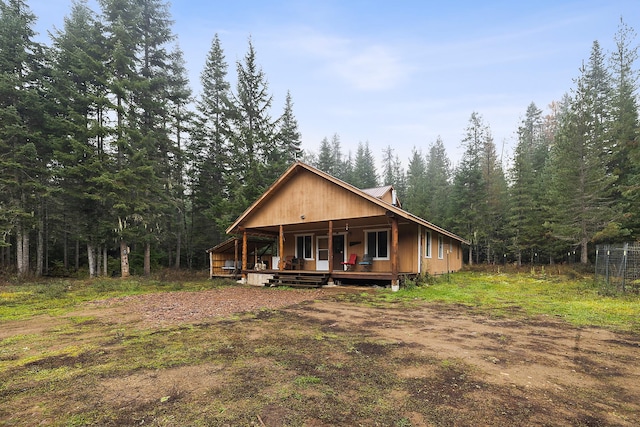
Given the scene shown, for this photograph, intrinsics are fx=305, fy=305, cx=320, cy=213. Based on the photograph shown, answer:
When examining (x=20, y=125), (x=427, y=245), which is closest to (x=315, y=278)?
(x=427, y=245)

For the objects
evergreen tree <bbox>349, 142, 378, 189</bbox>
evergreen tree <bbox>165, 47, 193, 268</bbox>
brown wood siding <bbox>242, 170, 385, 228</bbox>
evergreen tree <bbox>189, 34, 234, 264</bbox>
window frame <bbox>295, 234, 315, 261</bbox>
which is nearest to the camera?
brown wood siding <bbox>242, 170, 385, 228</bbox>

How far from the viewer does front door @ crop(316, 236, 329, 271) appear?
16.5 m

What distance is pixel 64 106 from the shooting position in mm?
17562

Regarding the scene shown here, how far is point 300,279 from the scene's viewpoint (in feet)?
45.1

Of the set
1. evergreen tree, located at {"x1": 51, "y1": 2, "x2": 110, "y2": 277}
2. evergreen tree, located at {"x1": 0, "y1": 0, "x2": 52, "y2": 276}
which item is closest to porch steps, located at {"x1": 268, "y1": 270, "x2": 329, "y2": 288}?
evergreen tree, located at {"x1": 51, "y1": 2, "x2": 110, "y2": 277}

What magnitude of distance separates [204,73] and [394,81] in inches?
623

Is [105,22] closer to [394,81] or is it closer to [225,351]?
[394,81]

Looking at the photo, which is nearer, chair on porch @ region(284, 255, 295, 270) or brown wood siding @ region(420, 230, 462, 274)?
brown wood siding @ region(420, 230, 462, 274)

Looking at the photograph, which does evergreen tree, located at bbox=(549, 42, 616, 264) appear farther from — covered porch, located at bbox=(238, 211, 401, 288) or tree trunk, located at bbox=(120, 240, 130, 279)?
tree trunk, located at bbox=(120, 240, 130, 279)

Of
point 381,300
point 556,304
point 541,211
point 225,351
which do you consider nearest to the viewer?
point 225,351

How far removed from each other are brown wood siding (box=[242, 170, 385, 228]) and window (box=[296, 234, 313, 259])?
2644 mm

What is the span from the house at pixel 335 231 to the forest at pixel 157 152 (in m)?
5.24

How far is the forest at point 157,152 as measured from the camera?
16.2m

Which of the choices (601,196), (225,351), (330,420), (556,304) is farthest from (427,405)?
(601,196)
